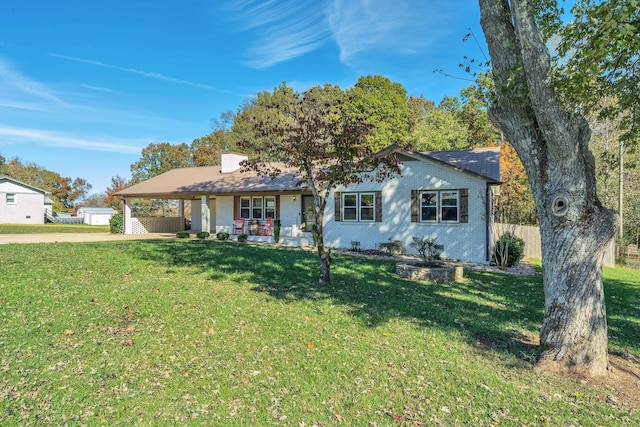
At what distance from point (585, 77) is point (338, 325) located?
14.3ft

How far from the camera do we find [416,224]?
15.1m

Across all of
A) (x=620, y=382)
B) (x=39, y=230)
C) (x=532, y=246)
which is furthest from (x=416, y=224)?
(x=39, y=230)

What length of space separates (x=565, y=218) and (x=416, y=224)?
36.7ft

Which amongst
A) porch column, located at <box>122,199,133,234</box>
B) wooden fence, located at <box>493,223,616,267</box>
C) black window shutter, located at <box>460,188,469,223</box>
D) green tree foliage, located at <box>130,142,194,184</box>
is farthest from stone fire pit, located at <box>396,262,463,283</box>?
green tree foliage, located at <box>130,142,194,184</box>

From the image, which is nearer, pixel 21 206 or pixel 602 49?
pixel 602 49

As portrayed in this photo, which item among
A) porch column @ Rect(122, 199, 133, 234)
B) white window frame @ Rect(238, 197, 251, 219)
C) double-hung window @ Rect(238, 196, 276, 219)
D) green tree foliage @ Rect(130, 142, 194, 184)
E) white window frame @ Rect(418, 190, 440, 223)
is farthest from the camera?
green tree foliage @ Rect(130, 142, 194, 184)

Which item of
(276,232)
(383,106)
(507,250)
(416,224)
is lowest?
(507,250)

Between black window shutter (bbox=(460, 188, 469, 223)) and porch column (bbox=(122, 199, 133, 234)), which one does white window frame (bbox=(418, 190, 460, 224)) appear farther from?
porch column (bbox=(122, 199, 133, 234))

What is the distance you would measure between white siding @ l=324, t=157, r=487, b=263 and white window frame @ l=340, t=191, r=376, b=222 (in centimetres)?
20

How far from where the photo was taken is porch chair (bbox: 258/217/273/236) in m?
19.0

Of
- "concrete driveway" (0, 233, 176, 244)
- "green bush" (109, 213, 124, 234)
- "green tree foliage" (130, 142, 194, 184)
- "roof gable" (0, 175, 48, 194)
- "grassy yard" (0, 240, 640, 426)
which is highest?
"green tree foliage" (130, 142, 194, 184)

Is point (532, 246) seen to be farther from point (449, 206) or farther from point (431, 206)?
point (431, 206)

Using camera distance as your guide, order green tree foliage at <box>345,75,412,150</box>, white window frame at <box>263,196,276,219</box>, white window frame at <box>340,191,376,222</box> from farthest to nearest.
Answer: green tree foliage at <box>345,75,412,150</box>, white window frame at <box>263,196,276,219</box>, white window frame at <box>340,191,376,222</box>

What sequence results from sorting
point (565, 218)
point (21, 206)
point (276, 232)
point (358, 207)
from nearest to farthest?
point (565, 218) < point (358, 207) < point (276, 232) < point (21, 206)
